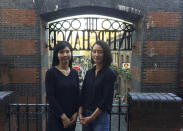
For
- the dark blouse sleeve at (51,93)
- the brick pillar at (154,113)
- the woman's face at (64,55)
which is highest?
the woman's face at (64,55)

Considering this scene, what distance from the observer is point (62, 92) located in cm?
222

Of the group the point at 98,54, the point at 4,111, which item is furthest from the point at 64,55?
the point at 4,111

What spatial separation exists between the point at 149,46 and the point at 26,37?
3.89 m

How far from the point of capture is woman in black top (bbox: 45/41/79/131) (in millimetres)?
2195

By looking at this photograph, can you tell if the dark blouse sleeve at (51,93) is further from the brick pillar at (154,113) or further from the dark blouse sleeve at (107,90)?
the brick pillar at (154,113)

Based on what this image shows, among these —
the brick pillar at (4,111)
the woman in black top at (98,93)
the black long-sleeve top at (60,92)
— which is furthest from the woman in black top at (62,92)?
the brick pillar at (4,111)

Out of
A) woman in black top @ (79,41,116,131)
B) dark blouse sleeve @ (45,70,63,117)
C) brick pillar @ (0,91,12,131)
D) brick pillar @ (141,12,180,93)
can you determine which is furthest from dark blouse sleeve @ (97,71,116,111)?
brick pillar @ (141,12,180,93)

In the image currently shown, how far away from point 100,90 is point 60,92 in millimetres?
554

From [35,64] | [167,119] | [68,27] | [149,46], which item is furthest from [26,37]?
[167,119]

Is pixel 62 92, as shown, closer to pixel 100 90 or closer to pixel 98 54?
pixel 100 90

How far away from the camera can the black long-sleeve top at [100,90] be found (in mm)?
2162

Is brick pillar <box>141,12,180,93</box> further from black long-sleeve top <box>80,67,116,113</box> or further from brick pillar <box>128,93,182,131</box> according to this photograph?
black long-sleeve top <box>80,67,116,113</box>

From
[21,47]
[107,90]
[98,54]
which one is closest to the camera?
[107,90]

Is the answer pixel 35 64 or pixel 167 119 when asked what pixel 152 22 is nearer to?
pixel 167 119
